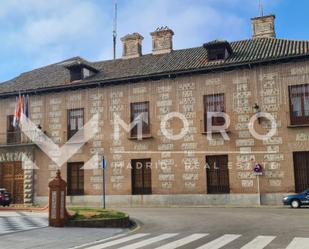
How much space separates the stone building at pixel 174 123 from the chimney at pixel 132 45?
0.47ft

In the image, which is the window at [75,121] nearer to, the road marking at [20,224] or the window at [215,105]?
the window at [215,105]

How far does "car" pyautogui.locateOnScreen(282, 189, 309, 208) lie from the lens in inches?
840

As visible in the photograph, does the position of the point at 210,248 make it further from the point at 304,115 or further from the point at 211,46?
the point at 211,46

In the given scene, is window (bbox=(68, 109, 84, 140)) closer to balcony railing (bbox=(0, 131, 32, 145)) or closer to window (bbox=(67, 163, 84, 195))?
window (bbox=(67, 163, 84, 195))

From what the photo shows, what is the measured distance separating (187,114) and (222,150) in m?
3.03

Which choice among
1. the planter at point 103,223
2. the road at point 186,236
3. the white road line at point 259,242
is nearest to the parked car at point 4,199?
the planter at point 103,223

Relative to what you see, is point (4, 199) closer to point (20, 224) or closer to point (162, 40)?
point (20, 224)

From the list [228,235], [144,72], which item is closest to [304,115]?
[144,72]

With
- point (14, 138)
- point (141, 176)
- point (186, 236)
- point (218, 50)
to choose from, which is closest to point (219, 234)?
point (186, 236)

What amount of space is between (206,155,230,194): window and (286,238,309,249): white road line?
Answer: 1421 cm

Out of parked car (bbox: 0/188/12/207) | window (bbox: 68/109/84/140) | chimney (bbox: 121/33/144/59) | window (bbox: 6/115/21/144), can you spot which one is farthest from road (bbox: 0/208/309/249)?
chimney (bbox: 121/33/144/59)

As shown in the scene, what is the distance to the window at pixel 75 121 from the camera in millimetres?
28750

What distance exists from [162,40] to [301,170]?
13498 millimetres

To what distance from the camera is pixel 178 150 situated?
25734 mm
